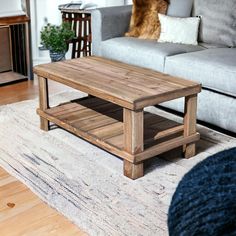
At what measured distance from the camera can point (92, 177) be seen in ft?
7.64

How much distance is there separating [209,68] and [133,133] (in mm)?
900

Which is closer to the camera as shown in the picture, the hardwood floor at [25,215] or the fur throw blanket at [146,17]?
the hardwood floor at [25,215]

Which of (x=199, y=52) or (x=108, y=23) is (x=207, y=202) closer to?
(x=199, y=52)

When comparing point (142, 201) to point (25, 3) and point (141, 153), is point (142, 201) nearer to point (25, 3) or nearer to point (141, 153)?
point (141, 153)

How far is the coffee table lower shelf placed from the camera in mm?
2309

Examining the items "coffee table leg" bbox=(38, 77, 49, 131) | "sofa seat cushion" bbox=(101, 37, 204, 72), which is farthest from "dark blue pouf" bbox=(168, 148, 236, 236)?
"sofa seat cushion" bbox=(101, 37, 204, 72)

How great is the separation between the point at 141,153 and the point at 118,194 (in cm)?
24

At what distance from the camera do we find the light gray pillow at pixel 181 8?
3.62m

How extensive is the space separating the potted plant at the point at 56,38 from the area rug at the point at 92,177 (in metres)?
1.36

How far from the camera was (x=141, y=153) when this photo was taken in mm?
2258

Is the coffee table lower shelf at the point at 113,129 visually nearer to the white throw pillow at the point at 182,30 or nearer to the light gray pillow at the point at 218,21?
the white throw pillow at the point at 182,30

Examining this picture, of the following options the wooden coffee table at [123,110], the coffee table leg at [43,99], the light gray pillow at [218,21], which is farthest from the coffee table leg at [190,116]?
the light gray pillow at [218,21]

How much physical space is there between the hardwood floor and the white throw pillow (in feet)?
5.66

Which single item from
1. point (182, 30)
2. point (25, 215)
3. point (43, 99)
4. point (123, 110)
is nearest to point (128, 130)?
point (123, 110)
